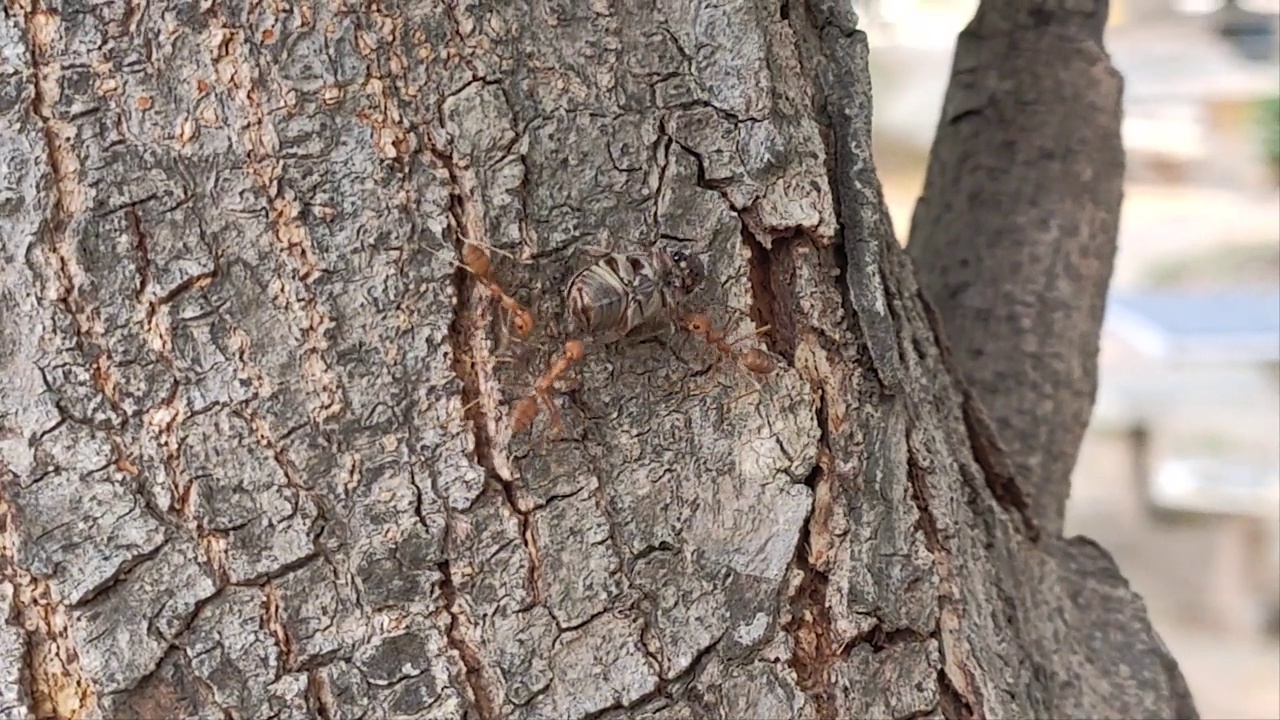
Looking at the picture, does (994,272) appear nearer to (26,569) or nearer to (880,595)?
(880,595)

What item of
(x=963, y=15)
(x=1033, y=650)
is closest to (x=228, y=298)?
(x=1033, y=650)

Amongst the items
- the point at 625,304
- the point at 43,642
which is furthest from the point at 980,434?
the point at 43,642

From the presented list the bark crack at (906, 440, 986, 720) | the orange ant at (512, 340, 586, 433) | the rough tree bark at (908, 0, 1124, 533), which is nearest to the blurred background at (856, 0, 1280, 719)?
the rough tree bark at (908, 0, 1124, 533)

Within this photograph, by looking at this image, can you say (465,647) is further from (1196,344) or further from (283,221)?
(1196,344)

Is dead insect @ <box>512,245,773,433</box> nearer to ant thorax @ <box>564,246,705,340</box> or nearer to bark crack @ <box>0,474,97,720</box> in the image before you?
ant thorax @ <box>564,246,705,340</box>

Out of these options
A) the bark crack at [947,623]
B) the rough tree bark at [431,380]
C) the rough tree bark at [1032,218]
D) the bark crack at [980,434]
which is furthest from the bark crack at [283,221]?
the rough tree bark at [1032,218]
